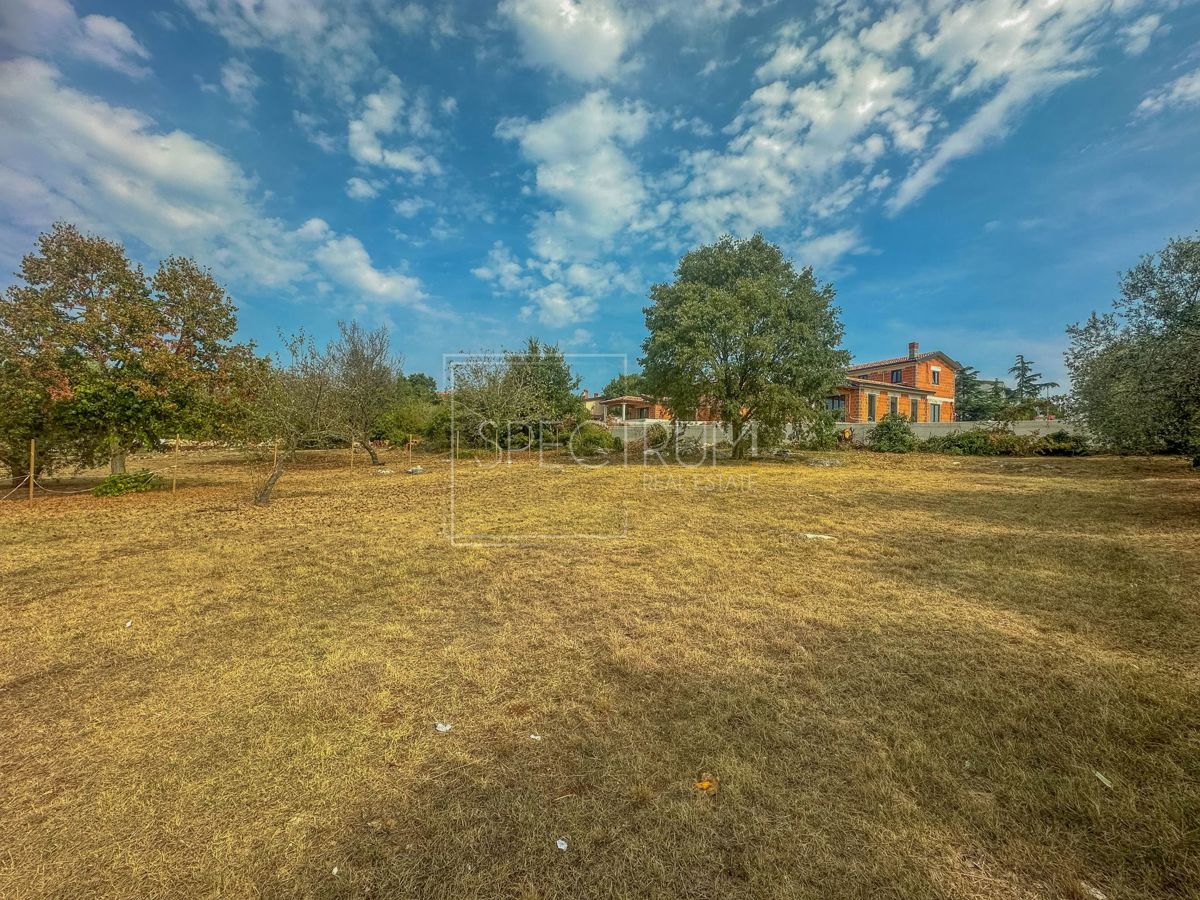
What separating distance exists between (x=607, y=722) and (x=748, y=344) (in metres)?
14.4

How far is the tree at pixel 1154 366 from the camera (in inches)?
251

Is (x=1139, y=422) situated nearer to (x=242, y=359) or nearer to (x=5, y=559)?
(x=5, y=559)

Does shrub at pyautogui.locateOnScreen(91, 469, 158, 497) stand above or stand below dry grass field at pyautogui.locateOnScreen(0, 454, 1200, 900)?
above

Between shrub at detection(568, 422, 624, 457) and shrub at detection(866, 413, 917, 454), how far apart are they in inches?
472

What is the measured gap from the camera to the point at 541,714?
2.60 m

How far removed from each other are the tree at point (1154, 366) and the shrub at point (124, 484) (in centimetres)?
1869

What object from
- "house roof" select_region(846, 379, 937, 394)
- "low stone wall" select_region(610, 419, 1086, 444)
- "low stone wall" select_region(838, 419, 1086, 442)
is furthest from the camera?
"house roof" select_region(846, 379, 937, 394)

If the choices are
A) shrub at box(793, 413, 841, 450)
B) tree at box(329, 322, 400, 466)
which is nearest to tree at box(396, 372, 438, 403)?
tree at box(329, 322, 400, 466)

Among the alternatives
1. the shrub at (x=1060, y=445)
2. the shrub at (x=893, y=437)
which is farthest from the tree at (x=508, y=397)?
the shrub at (x=1060, y=445)

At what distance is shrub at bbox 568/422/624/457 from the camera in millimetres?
21609

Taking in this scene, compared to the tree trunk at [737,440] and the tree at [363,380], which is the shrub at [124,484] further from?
the tree trunk at [737,440]

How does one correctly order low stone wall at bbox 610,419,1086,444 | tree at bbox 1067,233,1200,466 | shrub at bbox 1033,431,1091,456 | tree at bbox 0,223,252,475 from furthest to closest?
low stone wall at bbox 610,419,1086,444
shrub at bbox 1033,431,1091,456
tree at bbox 0,223,252,475
tree at bbox 1067,233,1200,466

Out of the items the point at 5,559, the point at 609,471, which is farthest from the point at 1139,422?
the point at 5,559

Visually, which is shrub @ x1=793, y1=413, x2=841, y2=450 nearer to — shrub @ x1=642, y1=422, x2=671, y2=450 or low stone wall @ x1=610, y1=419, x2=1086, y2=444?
low stone wall @ x1=610, y1=419, x2=1086, y2=444
